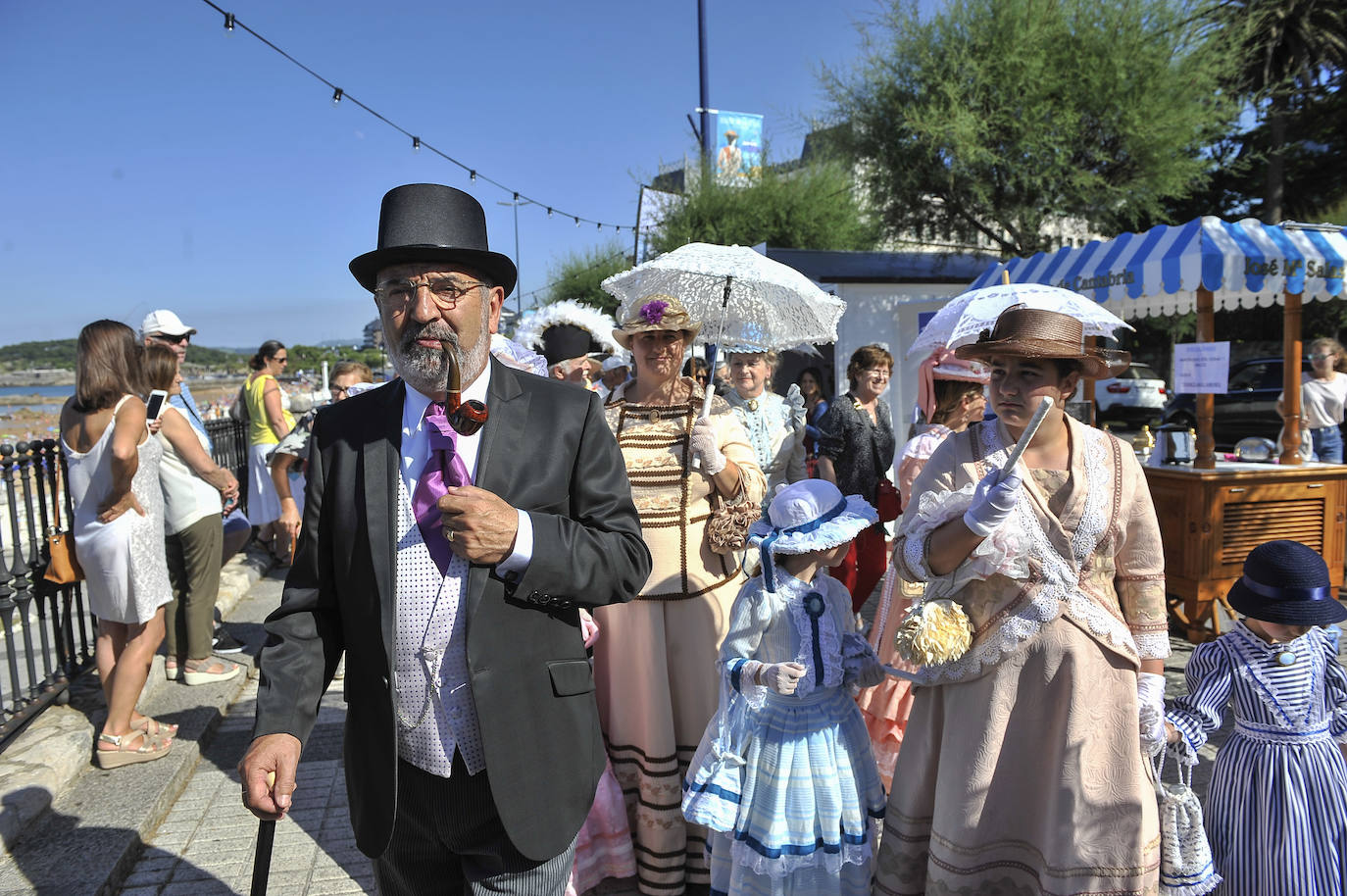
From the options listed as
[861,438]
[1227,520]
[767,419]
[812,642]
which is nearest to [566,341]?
[767,419]

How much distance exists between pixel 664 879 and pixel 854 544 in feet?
8.52

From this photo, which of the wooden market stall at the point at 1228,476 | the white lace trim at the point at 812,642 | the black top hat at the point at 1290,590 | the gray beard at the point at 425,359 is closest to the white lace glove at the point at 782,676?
the white lace trim at the point at 812,642

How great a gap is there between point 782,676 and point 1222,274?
5165 mm

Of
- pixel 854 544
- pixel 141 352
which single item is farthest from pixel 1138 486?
pixel 141 352

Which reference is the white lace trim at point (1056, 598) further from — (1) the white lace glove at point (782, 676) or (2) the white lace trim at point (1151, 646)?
(1) the white lace glove at point (782, 676)

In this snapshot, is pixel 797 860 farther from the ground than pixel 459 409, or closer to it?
closer to it

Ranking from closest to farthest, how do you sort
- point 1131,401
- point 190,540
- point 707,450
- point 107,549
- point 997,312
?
point 997,312, point 707,450, point 107,549, point 190,540, point 1131,401

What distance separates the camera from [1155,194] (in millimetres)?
13273

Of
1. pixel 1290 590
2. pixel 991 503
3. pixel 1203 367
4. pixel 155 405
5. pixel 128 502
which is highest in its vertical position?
pixel 1203 367

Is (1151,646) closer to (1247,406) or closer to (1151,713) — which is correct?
(1151,713)

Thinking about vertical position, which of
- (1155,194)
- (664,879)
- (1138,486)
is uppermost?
(1155,194)

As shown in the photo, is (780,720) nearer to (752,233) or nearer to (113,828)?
(113,828)

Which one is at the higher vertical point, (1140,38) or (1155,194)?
(1140,38)

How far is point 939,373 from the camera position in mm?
4180
